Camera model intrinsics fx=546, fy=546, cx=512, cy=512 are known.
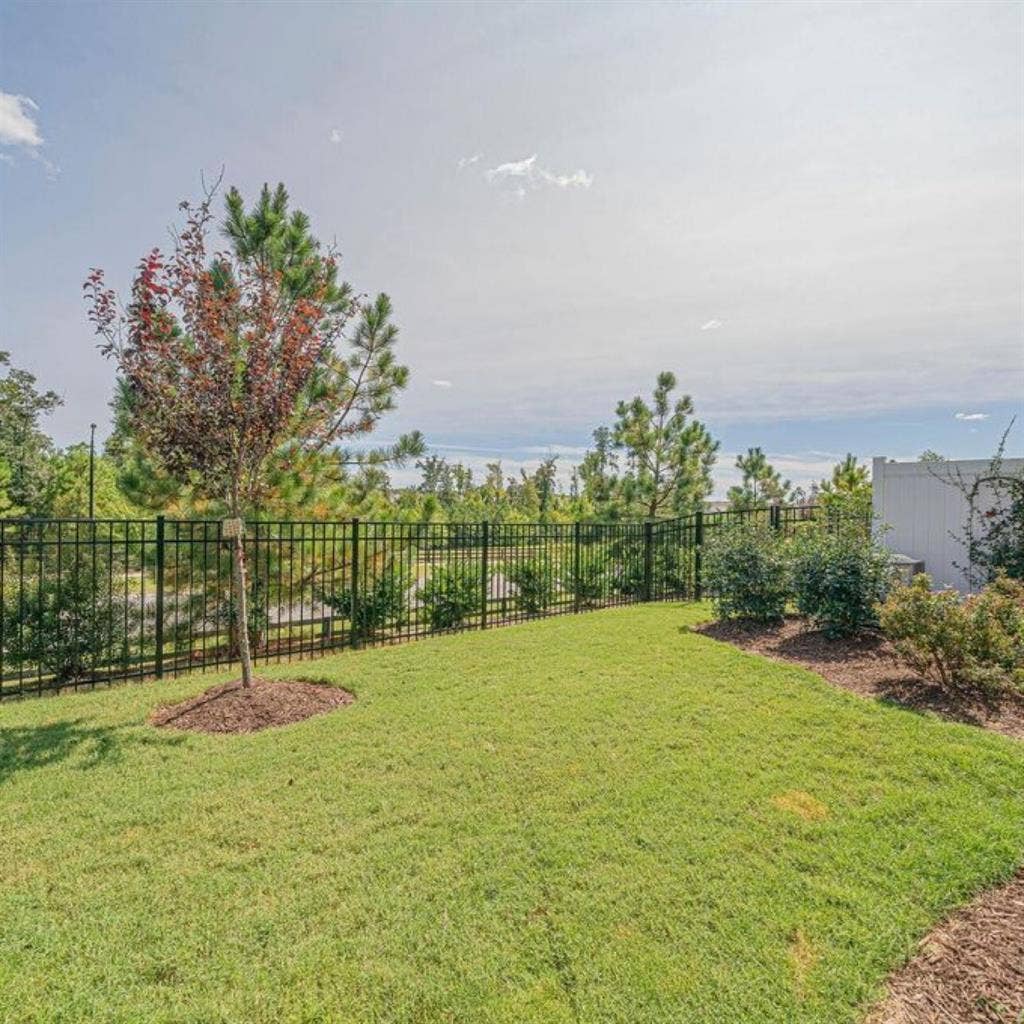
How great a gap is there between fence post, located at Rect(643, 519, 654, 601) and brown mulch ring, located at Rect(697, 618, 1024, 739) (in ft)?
10.8

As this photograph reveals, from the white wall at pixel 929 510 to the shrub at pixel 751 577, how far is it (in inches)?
58.4

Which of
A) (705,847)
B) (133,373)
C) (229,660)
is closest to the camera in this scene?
(705,847)

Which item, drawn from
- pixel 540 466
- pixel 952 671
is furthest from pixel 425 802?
pixel 540 466

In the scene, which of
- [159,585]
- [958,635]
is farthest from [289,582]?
[958,635]

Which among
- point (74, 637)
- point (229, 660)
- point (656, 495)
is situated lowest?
point (229, 660)

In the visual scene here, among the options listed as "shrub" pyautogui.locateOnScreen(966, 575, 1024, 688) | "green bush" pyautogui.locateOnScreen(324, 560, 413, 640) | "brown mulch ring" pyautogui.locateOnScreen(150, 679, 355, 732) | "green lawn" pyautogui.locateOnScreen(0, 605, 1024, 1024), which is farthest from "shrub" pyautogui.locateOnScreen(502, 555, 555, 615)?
"shrub" pyautogui.locateOnScreen(966, 575, 1024, 688)

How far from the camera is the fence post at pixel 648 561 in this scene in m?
10.5

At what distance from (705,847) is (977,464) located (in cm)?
699

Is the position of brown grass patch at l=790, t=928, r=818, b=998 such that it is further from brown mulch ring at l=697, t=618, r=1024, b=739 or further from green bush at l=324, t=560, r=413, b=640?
green bush at l=324, t=560, r=413, b=640

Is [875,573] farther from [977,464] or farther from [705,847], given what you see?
[705,847]

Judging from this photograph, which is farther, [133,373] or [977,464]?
[977,464]

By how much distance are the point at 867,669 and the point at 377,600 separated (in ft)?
20.3

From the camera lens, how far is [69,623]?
6250mm

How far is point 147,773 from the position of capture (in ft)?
11.7
